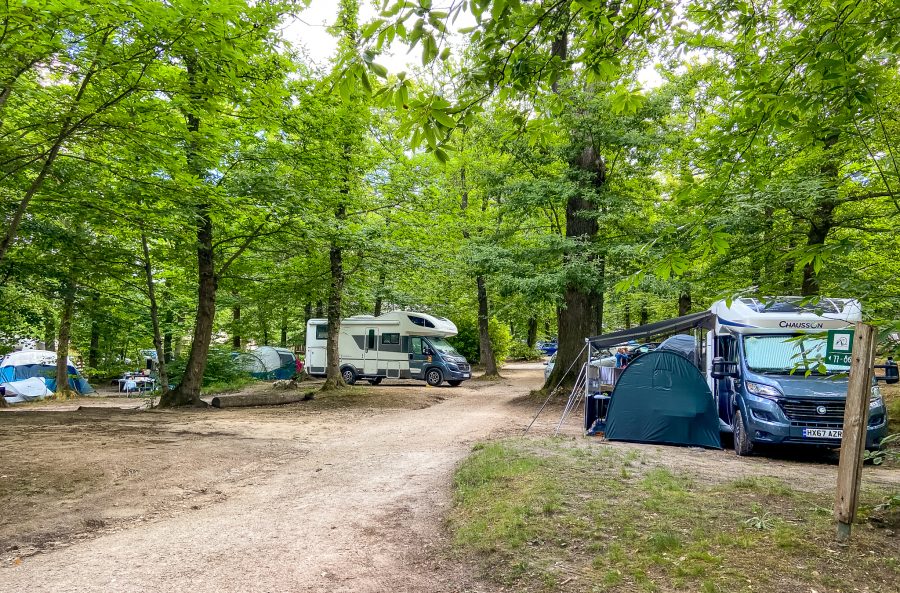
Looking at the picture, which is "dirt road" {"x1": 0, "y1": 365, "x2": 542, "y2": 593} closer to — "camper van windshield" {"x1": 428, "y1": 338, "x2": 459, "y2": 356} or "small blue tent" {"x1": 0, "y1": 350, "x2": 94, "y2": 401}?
"camper van windshield" {"x1": 428, "y1": 338, "x2": 459, "y2": 356}

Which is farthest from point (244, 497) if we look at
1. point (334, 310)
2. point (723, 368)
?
point (334, 310)

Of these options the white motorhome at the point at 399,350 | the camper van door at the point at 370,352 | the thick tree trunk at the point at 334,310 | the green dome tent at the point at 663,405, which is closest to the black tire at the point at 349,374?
the white motorhome at the point at 399,350

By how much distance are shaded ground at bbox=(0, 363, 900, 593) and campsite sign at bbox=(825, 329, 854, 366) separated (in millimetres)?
2303

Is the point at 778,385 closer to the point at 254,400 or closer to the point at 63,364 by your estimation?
the point at 254,400

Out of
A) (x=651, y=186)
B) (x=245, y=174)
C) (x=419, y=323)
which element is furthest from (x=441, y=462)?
(x=419, y=323)

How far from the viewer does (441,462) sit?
785cm

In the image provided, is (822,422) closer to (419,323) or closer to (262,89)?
(262,89)

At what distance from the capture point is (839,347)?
153 inches

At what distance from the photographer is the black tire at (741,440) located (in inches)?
314

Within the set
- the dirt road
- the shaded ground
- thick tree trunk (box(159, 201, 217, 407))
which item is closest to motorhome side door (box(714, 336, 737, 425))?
the shaded ground

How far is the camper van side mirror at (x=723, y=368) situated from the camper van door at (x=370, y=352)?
14.5 m

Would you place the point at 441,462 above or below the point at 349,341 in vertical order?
below

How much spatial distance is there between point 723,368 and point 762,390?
1.31 meters

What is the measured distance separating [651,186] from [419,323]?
10092 millimetres
